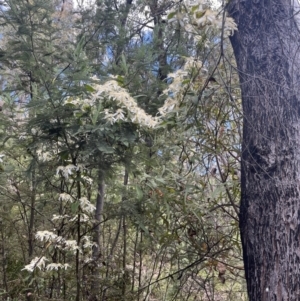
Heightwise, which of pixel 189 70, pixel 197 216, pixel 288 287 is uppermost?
pixel 189 70

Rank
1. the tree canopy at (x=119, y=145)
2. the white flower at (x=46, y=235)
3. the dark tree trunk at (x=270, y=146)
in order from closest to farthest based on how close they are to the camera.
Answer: the dark tree trunk at (x=270, y=146), the tree canopy at (x=119, y=145), the white flower at (x=46, y=235)

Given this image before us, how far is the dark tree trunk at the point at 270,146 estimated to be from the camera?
1763 millimetres

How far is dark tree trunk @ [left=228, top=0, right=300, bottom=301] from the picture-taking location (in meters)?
1.76

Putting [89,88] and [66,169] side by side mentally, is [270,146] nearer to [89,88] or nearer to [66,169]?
[89,88]

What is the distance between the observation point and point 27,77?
344 cm

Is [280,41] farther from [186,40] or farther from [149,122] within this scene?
[186,40]

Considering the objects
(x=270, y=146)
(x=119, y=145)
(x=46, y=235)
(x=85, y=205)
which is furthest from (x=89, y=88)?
(x=270, y=146)

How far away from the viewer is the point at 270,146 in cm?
186

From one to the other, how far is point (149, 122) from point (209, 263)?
124cm

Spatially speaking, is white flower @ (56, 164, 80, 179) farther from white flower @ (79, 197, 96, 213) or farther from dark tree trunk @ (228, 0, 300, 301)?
dark tree trunk @ (228, 0, 300, 301)

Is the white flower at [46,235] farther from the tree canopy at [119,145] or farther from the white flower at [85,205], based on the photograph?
the white flower at [85,205]

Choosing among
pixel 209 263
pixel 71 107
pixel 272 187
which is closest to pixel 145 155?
pixel 71 107

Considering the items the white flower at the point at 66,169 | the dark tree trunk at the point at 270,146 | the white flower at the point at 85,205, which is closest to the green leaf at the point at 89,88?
the white flower at the point at 66,169

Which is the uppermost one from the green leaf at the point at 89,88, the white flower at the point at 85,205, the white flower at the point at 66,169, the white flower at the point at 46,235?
the green leaf at the point at 89,88
